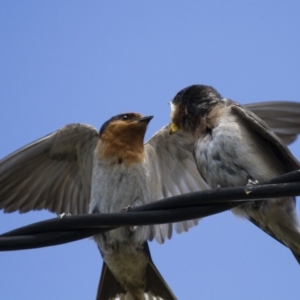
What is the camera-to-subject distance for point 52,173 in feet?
28.7

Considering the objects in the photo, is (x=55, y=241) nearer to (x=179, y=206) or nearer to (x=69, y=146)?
(x=179, y=206)

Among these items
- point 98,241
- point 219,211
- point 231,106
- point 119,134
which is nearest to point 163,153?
point 119,134

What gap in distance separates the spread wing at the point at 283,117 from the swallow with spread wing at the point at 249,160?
1440 millimetres

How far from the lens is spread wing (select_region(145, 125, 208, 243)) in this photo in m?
8.66

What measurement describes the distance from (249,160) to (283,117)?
1905 mm

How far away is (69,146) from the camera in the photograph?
8.51 m

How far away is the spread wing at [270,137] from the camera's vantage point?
586 cm

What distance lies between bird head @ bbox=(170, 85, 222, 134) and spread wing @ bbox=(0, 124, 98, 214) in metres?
1.77

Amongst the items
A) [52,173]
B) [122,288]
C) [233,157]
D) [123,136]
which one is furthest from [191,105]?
[52,173]

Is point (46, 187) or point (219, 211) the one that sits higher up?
point (46, 187)

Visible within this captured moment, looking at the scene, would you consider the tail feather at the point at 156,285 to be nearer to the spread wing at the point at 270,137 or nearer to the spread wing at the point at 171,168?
the spread wing at the point at 171,168

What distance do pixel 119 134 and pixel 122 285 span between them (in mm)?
1493

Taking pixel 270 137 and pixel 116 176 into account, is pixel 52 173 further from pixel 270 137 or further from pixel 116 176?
pixel 270 137

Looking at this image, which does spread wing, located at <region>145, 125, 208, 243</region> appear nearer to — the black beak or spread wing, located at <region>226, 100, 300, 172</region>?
the black beak
